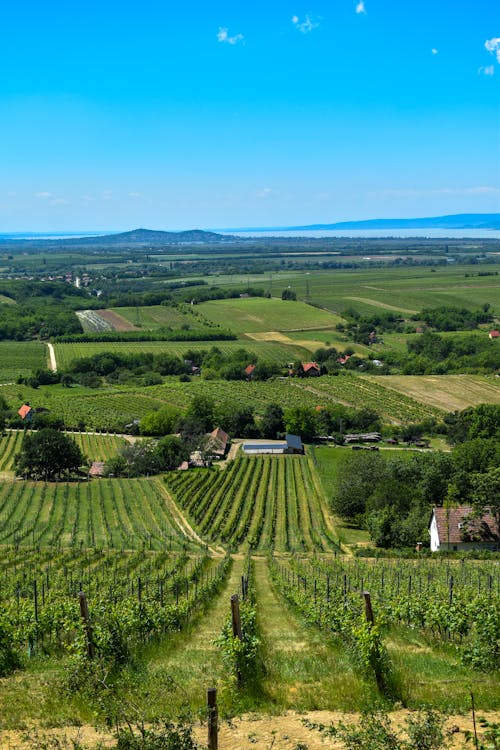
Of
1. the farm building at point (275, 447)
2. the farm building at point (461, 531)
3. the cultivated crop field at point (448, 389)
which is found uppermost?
the farm building at point (461, 531)

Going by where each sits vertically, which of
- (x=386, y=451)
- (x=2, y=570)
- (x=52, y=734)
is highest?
(x=52, y=734)

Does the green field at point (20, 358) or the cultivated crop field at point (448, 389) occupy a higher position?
the green field at point (20, 358)

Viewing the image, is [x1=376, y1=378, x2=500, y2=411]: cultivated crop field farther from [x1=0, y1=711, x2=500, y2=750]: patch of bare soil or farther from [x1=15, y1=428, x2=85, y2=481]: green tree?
[x1=0, y1=711, x2=500, y2=750]: patch of bare soil

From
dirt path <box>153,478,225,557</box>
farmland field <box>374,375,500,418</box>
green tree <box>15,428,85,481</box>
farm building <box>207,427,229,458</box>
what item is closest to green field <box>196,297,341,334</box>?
farmland field <box>374,375,500,418</box>

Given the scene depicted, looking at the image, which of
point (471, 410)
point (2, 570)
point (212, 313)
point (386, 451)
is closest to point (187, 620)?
point (2, 570)

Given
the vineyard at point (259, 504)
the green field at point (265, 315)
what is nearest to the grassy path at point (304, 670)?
the vineyard at point (259, 504)

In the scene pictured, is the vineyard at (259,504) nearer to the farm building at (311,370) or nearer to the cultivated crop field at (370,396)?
the cultivated crop field at (370,396)

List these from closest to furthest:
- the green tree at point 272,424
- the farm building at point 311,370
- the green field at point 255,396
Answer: the green tree at point 272,424 < the green field at point 255,396 < the farm building at point 311,370

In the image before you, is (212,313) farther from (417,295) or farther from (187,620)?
(187,620)
